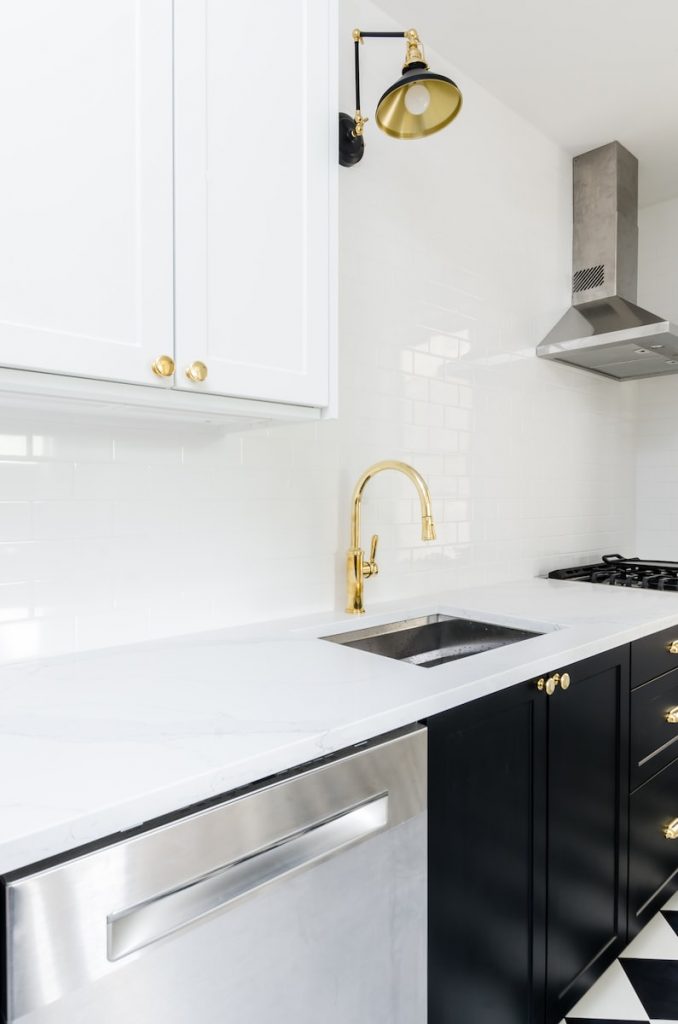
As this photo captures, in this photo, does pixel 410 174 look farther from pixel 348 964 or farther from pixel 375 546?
pixel 348 964

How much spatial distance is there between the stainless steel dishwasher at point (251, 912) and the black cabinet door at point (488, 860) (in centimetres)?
7

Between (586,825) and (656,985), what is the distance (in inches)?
20.3

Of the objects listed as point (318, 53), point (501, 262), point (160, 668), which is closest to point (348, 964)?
point (160, 668)

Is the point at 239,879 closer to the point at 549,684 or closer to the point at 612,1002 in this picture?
the point at 549,684

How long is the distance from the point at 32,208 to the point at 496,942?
153 centimetres

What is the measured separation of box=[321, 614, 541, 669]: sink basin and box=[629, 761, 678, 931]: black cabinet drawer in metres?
0.56

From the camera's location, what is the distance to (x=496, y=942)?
1238 millimetres

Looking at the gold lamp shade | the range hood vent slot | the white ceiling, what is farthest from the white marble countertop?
the white ceiling

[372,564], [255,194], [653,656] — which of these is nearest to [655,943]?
[653,656]

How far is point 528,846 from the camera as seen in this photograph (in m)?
1.33

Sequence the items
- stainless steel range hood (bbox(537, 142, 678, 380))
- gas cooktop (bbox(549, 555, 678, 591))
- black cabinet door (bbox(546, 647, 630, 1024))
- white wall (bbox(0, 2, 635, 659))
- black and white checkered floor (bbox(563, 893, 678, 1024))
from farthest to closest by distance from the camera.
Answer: stainless steel range hood (bbox(537, 142, 678, 380)) → gas cooktop (bbox(549, 555, 678, 591)) → black and white checkered floor (bbox(563, 893, 678, 1024)) → black cabinet door (bbox(546, 647, 630, 1024)) → white wall (bbox(0, 2, 635, 659))

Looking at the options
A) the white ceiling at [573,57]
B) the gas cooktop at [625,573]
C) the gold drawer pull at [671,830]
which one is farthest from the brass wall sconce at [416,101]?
the gold drawer pull at [671,830]

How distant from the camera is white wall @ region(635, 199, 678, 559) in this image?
10.3 feet

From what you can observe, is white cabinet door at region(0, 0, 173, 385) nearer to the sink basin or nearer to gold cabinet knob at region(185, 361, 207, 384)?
gold cabinet knob at region(185, 361, 207, 384)
